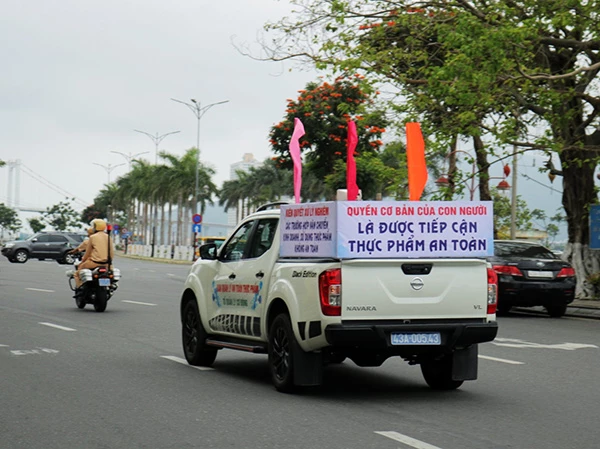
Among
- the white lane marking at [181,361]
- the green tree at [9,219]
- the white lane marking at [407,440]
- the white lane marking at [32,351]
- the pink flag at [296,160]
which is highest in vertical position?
the green tree at [9,219]

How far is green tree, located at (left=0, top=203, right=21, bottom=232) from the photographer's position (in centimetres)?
19262

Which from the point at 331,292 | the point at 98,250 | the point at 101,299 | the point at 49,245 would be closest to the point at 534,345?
the point at 331,292

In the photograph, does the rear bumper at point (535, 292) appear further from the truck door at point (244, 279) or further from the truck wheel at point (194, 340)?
the truck door at point (244, 279)

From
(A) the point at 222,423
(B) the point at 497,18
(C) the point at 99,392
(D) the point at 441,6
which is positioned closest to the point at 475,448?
(A) the point at 222,423

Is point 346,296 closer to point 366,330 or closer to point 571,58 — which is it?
point 366,330

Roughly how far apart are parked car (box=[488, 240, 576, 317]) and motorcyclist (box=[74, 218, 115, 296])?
7.33m

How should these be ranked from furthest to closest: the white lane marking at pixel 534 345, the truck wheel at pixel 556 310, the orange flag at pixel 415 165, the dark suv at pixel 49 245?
the dark suv at pixel 49 245 < the truck wheel at pixel 556 310 < the white lane marking at pixel 534 345 < the orange flag at pixel 415 165

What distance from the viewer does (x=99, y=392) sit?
10.0 meters

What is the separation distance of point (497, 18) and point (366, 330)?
44.8ft

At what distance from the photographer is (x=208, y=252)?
12.2 meters

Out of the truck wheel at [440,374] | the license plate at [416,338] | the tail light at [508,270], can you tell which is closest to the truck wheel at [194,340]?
the truck wheel at [440,374]

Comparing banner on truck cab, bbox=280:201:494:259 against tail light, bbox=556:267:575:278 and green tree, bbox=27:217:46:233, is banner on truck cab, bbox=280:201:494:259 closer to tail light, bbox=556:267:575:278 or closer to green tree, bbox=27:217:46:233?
tail light, bbox=556:267:575:278

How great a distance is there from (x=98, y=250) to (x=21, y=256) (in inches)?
1577

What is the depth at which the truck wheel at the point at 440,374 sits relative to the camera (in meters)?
10.4
